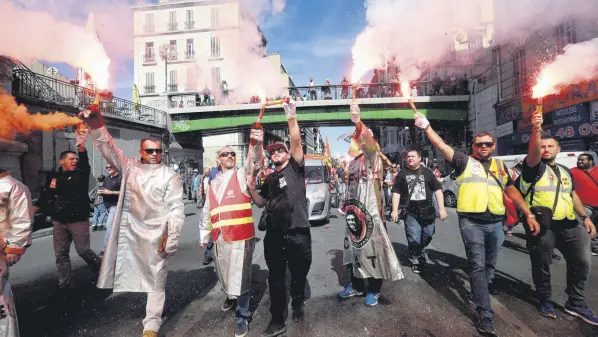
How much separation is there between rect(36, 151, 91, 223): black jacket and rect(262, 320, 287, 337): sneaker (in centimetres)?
313

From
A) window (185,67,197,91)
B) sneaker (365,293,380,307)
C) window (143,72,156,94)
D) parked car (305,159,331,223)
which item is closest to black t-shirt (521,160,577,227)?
sneaker (365,293,380,307)

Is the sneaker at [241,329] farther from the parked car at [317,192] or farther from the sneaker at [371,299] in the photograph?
the parked car at [317,192]

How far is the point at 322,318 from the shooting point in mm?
3148

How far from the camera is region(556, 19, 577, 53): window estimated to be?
11.1 meters

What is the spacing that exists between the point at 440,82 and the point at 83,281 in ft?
68.9

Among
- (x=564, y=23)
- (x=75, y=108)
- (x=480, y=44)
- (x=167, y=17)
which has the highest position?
(x=167, y=17)

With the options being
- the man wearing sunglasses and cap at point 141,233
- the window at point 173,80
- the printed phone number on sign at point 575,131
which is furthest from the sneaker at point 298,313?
the window at point 173,80

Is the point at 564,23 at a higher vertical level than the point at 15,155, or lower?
higher

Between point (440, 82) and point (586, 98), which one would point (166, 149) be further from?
point (586, 98)

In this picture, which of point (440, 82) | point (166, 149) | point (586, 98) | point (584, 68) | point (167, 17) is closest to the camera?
point (584, 68)

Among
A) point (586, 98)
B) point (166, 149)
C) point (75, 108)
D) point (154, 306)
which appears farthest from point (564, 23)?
point (166, 149)

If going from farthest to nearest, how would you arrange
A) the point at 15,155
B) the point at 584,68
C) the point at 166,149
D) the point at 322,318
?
the point at 166,149 < the point at 15,155 < the point at 584,68 < the point at 322,318

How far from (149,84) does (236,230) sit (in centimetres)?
3981

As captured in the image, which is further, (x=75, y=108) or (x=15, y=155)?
(x=75, y=108)
